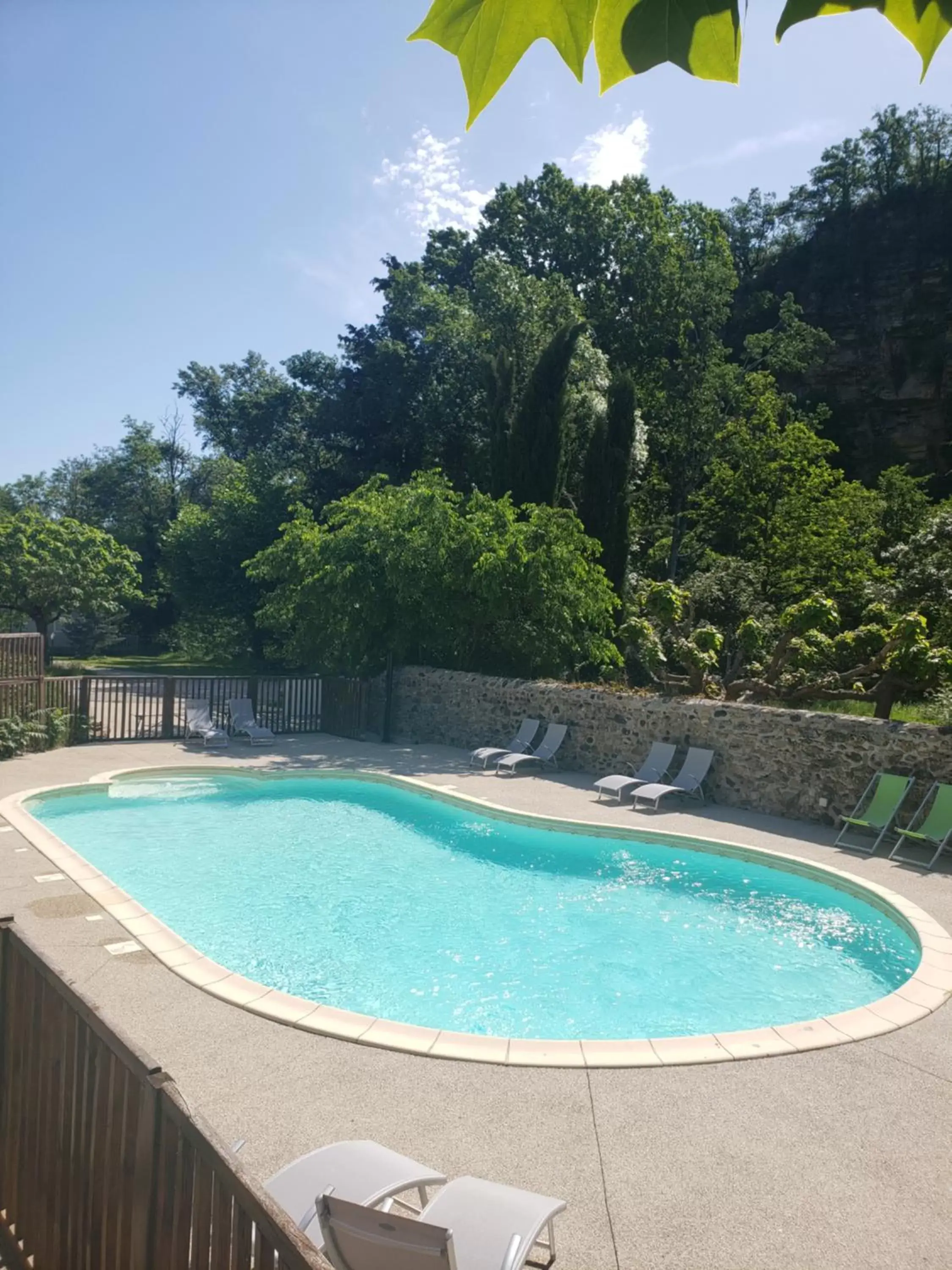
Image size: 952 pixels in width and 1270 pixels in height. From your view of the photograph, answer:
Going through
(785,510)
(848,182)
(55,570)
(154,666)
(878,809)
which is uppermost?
(848,182)

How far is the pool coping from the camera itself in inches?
211

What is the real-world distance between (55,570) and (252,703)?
1290 cm

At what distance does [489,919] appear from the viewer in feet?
29.7

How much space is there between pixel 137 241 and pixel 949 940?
12.7 meters

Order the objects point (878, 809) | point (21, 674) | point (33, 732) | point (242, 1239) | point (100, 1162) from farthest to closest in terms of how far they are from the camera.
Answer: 1. point (33, 732)
2. point (21, 674)
3. point (878, 809)
4. point (100, 1162)
5. point (242, 1239)

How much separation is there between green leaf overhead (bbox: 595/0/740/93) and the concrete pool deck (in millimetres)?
3950

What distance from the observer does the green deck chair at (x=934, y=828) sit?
9.80 meters

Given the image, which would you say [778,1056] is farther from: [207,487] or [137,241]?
[207,487]

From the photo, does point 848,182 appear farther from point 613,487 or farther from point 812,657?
point 812,657

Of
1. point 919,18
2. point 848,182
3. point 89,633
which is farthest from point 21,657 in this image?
point 848,182

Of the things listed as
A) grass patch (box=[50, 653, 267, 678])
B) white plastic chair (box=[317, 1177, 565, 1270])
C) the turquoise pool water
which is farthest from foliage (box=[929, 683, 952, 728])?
grass patch (box=[50, 653, 267, 678])

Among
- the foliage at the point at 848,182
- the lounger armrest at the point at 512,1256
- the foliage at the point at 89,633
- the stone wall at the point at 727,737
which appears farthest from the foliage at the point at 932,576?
the foliage at the point at 89,633

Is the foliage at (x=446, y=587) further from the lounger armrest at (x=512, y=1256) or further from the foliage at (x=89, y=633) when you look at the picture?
the foliage at (x=89, y=633)

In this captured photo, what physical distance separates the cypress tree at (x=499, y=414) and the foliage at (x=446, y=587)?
11.7ft
